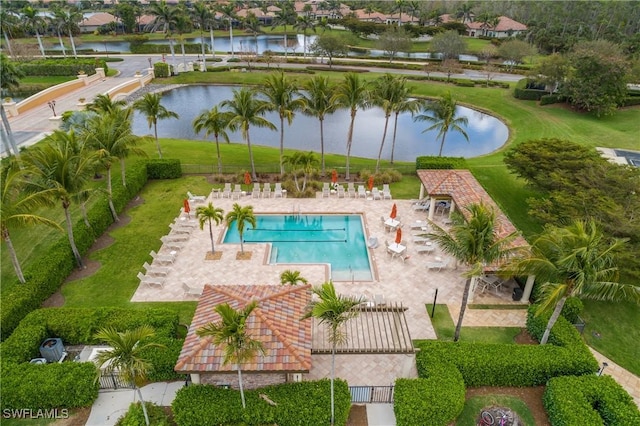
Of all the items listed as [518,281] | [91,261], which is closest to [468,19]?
[518,281]

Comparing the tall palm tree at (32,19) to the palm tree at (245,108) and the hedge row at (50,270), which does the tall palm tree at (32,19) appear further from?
the palm tree at (245,108)

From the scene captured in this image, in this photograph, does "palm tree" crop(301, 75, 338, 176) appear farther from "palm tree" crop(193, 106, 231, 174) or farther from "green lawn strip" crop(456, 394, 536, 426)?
"green lawn strip" crop(456, 394, 536, 426)

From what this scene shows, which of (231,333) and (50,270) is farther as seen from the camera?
(50,270)

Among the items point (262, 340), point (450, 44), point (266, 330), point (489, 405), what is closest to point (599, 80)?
point (450, 44)

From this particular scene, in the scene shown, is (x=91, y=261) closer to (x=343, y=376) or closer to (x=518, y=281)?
(x=343, y=376)

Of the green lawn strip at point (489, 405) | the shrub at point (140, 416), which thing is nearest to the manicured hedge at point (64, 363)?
the shrub at point (140, 416)

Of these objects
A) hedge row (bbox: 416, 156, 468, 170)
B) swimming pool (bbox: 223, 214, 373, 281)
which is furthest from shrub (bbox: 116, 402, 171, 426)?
hedge row (bbox: 416, 156, 468, 170)

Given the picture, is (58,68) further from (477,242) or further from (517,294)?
(517,294)
